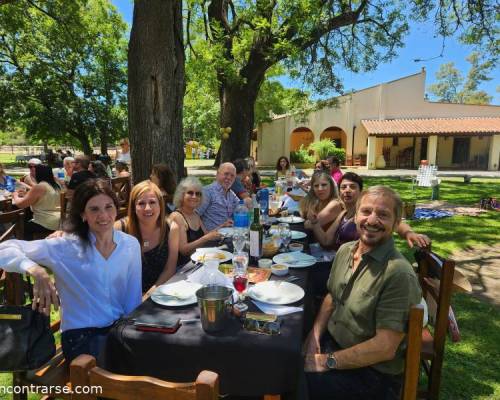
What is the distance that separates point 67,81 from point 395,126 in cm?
2271

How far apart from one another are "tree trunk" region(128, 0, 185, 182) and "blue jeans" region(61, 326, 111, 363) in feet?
11.7

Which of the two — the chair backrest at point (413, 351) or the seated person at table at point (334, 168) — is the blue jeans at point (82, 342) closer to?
the chair backrest at point (413, 351)

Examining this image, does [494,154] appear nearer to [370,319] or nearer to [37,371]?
[370,319]

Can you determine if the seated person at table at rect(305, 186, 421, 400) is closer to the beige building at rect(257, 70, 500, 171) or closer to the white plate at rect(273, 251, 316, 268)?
the white plate at rect(273, 251, 316, 268)

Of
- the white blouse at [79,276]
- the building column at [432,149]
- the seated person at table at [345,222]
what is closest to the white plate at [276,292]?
the white blouse at [79,276]

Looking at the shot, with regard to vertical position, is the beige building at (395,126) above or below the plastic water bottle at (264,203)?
above

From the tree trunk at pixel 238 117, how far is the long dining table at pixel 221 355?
9.59 m

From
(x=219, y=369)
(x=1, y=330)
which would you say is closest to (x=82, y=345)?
(x=1, y=330)

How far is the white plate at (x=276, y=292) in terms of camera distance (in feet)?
6.45

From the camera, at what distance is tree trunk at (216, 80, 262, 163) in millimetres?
10898

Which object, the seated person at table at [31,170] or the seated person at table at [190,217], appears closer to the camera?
the seated person at table at [190,217]

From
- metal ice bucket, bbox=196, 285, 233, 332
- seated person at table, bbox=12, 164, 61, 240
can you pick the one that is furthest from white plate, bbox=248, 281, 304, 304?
seated person at table, bbox=12, 164, 61, 240

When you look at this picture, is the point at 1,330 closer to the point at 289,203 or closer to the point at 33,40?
the point at 289,203

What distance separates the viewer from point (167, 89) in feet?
17.1
